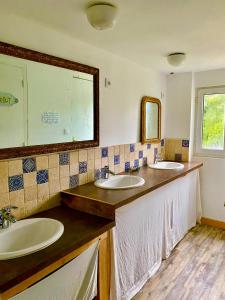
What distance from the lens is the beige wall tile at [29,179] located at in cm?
156

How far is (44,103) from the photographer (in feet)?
5.36

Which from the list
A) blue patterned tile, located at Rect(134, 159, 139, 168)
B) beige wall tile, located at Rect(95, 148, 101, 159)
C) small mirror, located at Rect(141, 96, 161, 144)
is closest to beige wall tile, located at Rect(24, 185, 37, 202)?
beige wall tile, located at Rect(95, 148, 101, 159)

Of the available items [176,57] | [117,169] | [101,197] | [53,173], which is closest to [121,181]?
[117,169]

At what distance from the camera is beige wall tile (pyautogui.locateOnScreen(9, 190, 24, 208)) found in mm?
1485

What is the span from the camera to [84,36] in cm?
178

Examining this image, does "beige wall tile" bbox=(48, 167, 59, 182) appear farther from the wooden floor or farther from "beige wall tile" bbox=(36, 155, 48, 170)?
the wooden floor

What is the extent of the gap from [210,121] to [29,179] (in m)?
2.36

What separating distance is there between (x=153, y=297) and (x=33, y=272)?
124 centimetres

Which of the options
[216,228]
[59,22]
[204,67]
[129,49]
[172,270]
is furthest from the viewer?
[216,228]

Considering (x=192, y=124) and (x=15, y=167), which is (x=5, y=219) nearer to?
(x=15, y=167)

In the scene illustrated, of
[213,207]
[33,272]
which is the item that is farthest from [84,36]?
[213,207]

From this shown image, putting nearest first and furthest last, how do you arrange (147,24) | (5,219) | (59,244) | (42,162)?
(59,244) < (5,219) < (147,24) < (42,162)

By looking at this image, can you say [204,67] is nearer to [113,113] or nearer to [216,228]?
[113,113]

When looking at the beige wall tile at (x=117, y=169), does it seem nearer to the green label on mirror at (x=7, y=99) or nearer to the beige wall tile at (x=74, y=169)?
the beige wall tile at (x=74, y=169)
